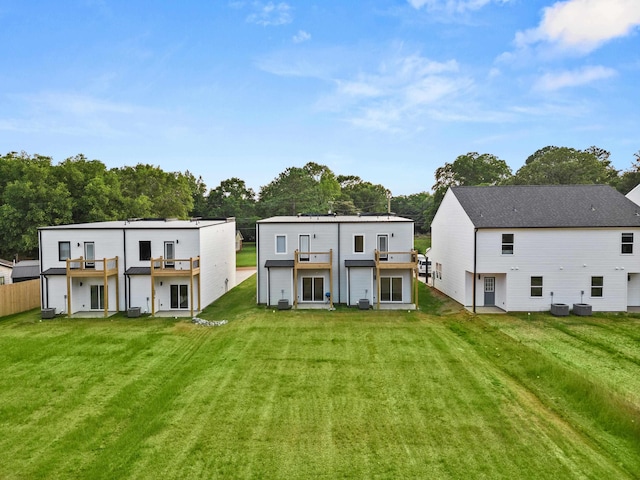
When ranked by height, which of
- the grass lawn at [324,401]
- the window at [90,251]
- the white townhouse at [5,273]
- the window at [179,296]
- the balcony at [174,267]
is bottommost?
the grass lawn at [324,401]

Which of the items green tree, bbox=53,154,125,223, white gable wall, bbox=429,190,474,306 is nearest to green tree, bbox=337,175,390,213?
green tree, bbox=53,154,125,223

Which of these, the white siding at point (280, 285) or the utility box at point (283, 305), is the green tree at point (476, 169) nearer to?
the white siding at point (280, 285)

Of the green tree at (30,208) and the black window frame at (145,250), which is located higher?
the green tree at (30,208)

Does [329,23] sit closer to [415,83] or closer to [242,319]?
[415,83]

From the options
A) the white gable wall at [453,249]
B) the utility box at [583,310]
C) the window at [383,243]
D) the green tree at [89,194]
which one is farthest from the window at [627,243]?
the green tree at [89,194]

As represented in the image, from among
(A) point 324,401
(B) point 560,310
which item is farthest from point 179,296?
(B) point 560,310

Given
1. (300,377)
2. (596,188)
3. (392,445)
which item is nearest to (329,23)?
(596,188)
